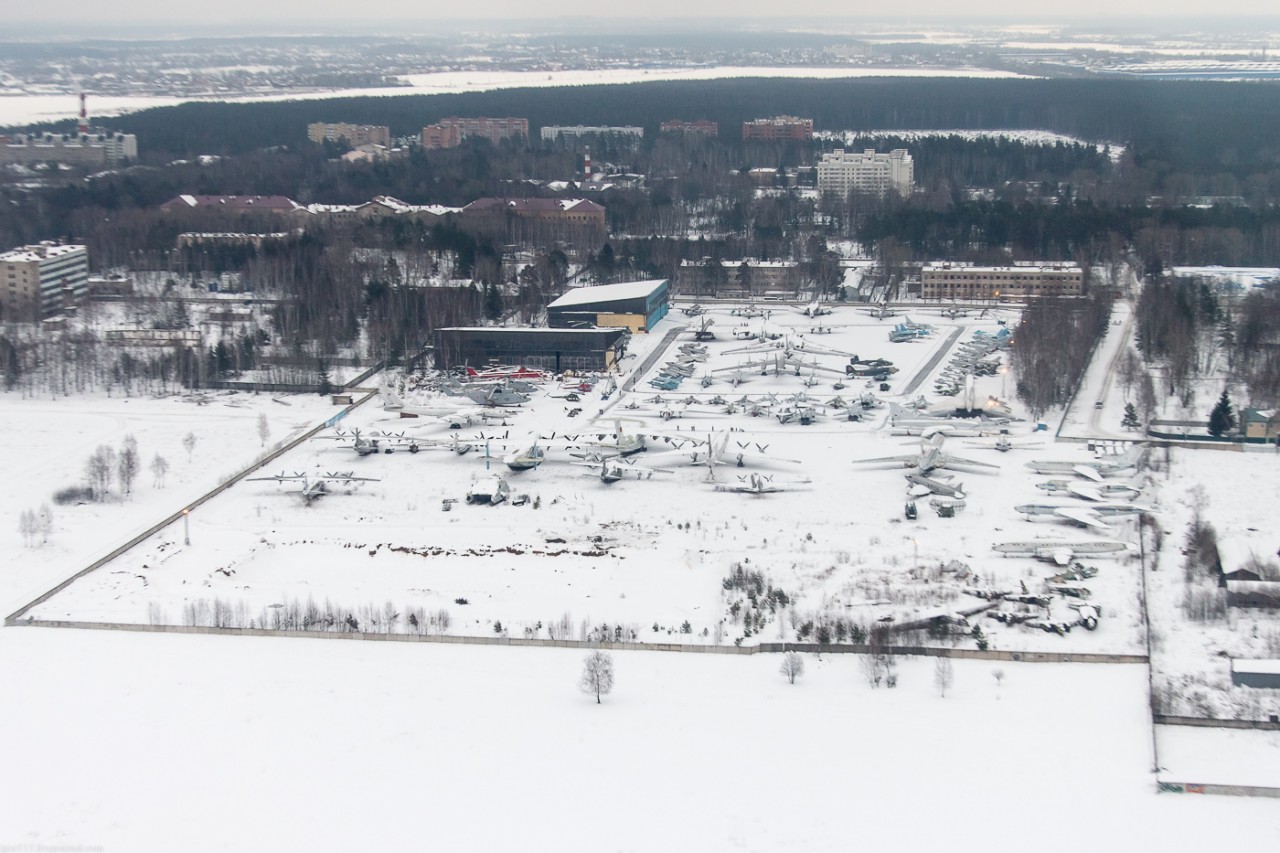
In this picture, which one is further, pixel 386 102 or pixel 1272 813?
pixel 386 102

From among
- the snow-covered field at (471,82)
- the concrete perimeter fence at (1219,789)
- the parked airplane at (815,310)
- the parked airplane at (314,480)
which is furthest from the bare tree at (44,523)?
the snow-covered field at (471,82)

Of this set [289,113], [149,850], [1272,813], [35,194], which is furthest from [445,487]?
[289,113]

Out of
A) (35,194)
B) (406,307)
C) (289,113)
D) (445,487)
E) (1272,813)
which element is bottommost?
(1272,813)

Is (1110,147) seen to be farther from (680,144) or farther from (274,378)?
(274,378)

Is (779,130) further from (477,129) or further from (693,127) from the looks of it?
(477,129)

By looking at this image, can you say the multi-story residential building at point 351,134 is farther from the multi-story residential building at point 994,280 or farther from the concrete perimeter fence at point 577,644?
the concrete perimeter fence at point 577,644

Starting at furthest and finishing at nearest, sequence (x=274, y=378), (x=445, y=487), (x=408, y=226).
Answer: (x=408, y=226)
(x=274, y=378)
(x=445, y=487)

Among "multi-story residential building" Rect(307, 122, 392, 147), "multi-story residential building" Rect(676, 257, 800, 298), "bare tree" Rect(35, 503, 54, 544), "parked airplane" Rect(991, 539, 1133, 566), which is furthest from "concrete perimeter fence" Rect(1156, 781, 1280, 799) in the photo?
"multi-story residential building" Rect(307, 122, 392, 147)

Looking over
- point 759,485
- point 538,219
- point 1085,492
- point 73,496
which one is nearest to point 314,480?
point 73,496
